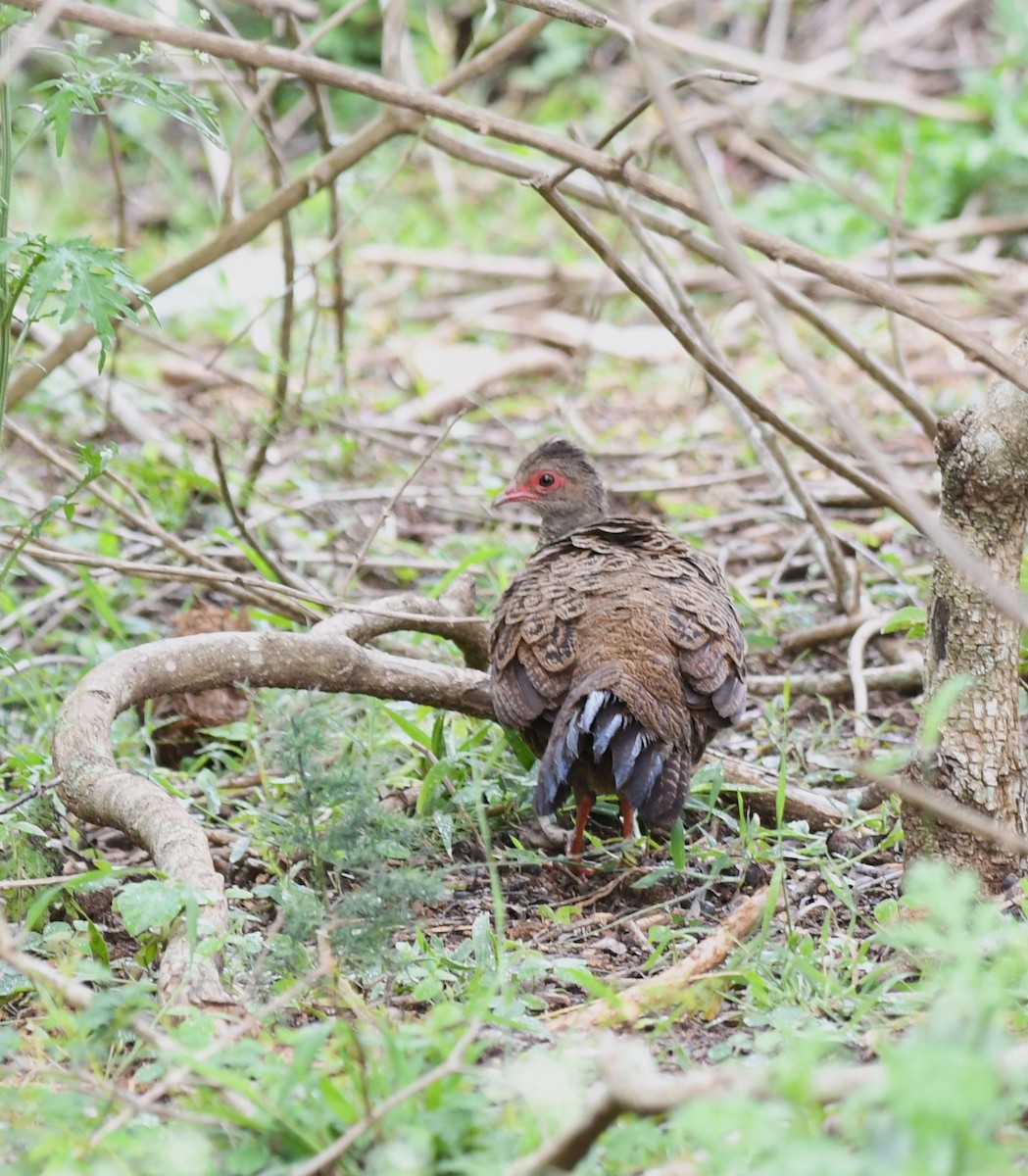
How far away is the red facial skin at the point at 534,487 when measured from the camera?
557cm

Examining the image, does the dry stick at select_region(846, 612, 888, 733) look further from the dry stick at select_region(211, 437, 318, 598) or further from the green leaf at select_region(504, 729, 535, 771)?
the dry stick at select_region(211, 437, 318, 598)

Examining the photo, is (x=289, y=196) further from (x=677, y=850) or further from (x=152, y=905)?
(x=152, y=905)

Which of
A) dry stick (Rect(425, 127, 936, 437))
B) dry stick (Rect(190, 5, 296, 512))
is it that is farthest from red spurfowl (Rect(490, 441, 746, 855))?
dry stick (Rect(190, 5, 296, 512))

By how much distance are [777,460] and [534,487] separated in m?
0.93

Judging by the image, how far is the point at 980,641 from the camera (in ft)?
11.3

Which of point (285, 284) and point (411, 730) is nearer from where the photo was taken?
point (411, 730)

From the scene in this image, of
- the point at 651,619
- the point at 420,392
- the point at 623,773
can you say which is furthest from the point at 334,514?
the point at 623,773

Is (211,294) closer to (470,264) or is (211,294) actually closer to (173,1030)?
(470,264)

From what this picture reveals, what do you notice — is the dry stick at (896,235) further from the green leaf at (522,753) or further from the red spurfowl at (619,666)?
the green leaf at (522,753)

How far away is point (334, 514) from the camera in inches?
263

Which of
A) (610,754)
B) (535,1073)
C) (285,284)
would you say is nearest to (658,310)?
(610,754)

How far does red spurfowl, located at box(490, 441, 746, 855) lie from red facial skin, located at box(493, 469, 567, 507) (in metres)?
0.89

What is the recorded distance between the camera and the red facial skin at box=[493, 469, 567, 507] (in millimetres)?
5566

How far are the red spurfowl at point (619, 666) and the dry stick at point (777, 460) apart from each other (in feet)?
2.84
